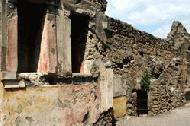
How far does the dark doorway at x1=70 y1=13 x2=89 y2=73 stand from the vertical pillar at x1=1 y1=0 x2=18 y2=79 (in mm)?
1972

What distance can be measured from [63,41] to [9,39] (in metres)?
1.28

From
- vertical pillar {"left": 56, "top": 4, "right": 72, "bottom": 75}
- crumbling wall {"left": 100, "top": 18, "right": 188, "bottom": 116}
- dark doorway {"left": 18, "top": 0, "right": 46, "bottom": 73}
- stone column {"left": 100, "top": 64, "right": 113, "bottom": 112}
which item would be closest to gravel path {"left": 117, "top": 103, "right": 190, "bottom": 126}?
crumbling wall {"left": 100, "top": 18, "right": 188, "bottom": 116}

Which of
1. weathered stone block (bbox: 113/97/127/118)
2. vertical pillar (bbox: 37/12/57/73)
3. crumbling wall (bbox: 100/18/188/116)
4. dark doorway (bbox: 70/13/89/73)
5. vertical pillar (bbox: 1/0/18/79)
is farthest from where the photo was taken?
crumbling wall (bbox: 100/18/188/116)

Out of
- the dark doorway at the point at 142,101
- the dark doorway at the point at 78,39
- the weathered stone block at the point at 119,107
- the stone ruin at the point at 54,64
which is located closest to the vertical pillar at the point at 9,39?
the stone ruin at the point at 54,64

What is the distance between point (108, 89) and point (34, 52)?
1928mm

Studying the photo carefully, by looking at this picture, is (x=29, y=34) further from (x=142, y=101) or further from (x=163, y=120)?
(x=142, y=101)

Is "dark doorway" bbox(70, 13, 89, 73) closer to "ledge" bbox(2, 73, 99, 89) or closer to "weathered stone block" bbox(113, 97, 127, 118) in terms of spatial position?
"ledge" bbox(2, 73, 99, 89)

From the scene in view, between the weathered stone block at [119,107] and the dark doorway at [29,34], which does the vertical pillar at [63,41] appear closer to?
the dark doorway at [29,34]

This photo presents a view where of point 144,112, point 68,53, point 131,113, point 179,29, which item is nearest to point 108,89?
point 68,53

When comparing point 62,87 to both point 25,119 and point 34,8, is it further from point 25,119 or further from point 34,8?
point 34,8

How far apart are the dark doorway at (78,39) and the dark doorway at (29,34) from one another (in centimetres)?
107

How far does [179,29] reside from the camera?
19.1m

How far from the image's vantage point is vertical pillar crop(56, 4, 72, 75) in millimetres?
7090

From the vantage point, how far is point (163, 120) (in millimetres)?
12828
